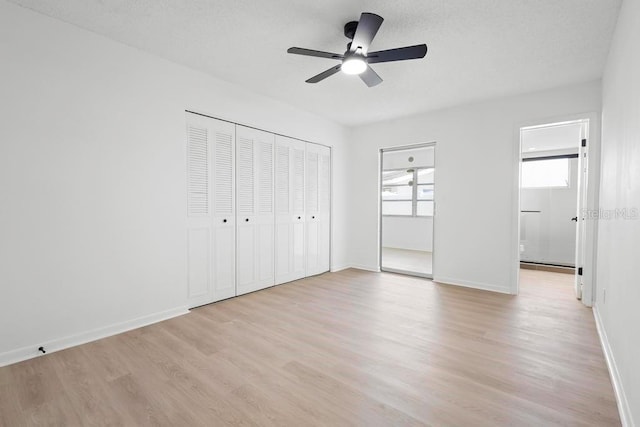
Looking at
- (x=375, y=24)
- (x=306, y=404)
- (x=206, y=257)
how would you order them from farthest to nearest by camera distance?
(x=206, y=257), (x=375, y=24), (x=306, y=404)

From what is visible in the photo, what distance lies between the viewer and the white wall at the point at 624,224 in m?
1.58

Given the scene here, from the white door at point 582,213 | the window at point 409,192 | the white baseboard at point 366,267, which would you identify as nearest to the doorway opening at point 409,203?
the window at point 409,192

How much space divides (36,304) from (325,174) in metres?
3.97

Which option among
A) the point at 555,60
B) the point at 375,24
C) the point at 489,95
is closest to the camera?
the point at 375,24

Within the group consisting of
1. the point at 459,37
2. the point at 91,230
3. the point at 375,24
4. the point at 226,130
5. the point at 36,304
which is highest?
the point at 459,37

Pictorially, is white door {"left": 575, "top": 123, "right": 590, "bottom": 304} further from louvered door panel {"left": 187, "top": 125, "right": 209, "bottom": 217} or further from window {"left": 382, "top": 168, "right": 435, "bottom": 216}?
louvered door panel {"left": 187, "top": 125, "right": 209, "bottom": 217}

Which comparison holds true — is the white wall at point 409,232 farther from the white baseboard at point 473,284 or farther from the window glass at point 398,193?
the white baseboard at point 473,284

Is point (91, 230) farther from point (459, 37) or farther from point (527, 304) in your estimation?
point (527, 304)

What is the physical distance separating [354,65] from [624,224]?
220 centimetres

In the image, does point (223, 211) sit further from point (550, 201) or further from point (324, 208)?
point (550, 201)

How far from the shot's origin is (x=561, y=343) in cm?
259

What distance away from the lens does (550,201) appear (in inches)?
228

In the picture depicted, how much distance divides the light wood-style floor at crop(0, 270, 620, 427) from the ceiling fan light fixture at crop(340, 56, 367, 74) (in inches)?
93.0

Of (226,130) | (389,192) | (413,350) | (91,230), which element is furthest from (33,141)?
(389,192)
